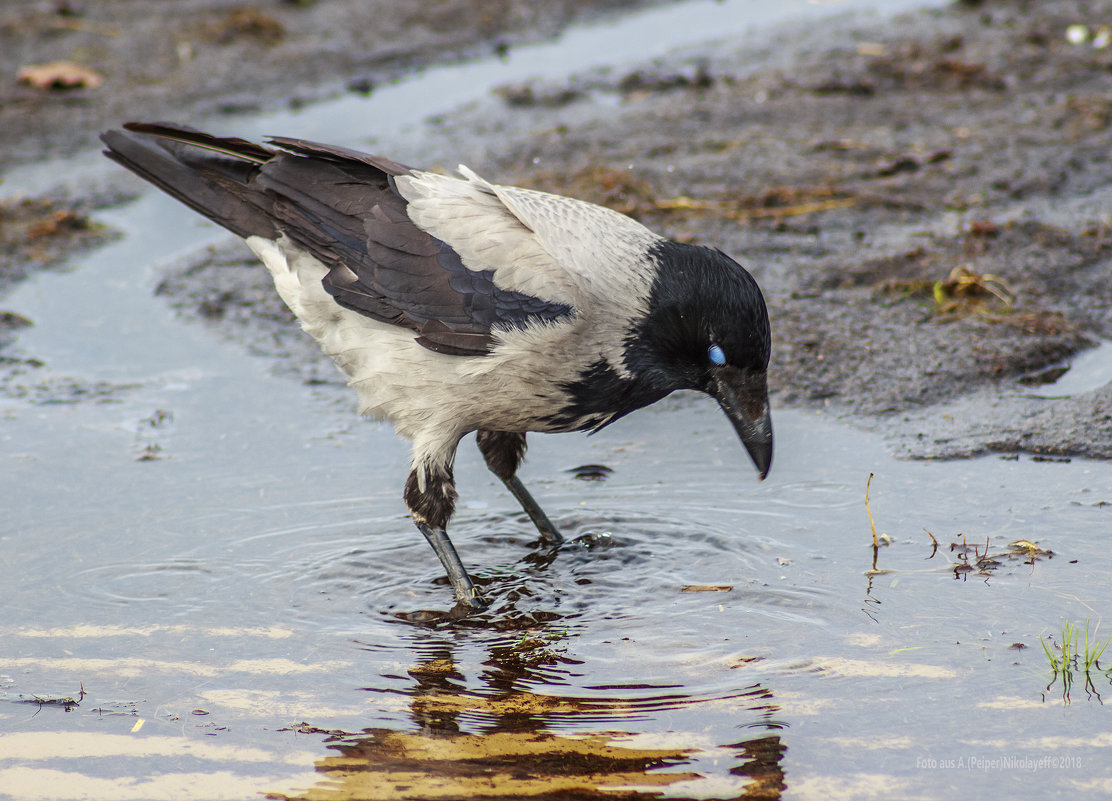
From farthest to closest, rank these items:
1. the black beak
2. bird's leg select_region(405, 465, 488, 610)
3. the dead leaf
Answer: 1. the dead leaf
2. bird's leg select_region(405, 465, 488, 610)
3. the black beak

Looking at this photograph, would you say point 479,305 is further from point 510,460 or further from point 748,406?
point 748,406

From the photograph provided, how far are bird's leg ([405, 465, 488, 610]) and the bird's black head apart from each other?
2.63 feet

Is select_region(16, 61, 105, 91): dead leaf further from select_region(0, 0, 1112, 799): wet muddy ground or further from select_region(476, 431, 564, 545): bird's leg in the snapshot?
select_region(476, 431, 564, 545): bird's leg

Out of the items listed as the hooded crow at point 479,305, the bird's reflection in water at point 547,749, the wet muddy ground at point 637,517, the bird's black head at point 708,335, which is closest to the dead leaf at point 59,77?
the wet muddy ground at point 637,517

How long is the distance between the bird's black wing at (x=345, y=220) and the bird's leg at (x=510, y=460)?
0.56 metres

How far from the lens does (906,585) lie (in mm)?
4055

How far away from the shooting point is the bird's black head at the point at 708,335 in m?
4.06

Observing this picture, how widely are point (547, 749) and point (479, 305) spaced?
155 centimetres

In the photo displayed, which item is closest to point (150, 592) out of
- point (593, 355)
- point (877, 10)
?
point (593, 355)

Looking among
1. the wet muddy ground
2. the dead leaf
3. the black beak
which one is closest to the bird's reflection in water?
the wet muddy ground

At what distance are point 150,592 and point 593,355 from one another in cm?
167

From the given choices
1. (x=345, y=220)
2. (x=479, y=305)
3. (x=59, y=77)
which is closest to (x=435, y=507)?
(x=479, y=305)

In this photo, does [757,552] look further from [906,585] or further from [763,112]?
[763,112]

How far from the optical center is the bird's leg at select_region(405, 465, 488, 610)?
14.4 feet
